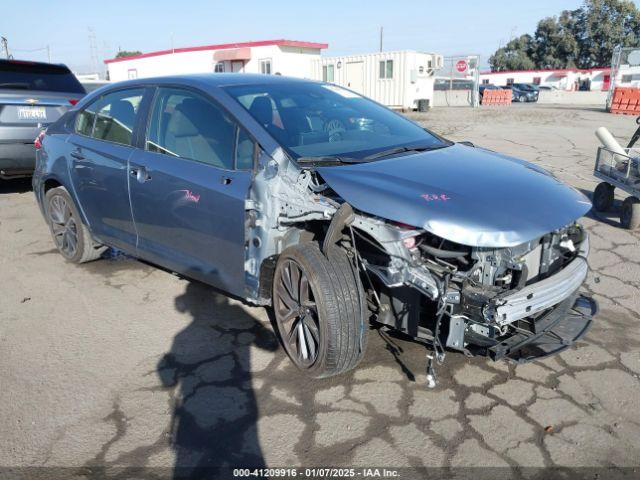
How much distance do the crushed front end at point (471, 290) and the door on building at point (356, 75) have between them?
22.6 meters

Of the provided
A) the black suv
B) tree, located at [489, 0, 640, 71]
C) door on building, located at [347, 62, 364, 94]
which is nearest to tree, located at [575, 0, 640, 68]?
tree, located at [489, 0, 640, 71]

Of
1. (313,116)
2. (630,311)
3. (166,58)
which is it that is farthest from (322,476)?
(166,58)

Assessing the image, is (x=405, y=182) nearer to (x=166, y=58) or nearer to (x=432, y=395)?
(x=432, y=395)

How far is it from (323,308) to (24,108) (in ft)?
19.7

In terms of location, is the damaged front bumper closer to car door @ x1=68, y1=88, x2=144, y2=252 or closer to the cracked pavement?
the cracked pavement

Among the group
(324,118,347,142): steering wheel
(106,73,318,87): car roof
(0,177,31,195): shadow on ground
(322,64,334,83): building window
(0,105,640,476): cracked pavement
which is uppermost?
(322,64,334,83): building window

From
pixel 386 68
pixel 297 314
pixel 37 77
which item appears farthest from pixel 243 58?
pixel 297 314

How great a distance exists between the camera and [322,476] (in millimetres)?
2365

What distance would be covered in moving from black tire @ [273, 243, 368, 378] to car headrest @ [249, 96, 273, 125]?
897 millimetres

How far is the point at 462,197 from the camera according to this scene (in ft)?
8.96

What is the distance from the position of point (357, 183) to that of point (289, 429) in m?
1.35

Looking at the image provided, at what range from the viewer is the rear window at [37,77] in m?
7.15

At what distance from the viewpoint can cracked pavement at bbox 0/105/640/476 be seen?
2512mm

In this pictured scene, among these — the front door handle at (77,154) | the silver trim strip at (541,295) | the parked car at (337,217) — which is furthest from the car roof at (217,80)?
the silver trim strip at (541,295)
